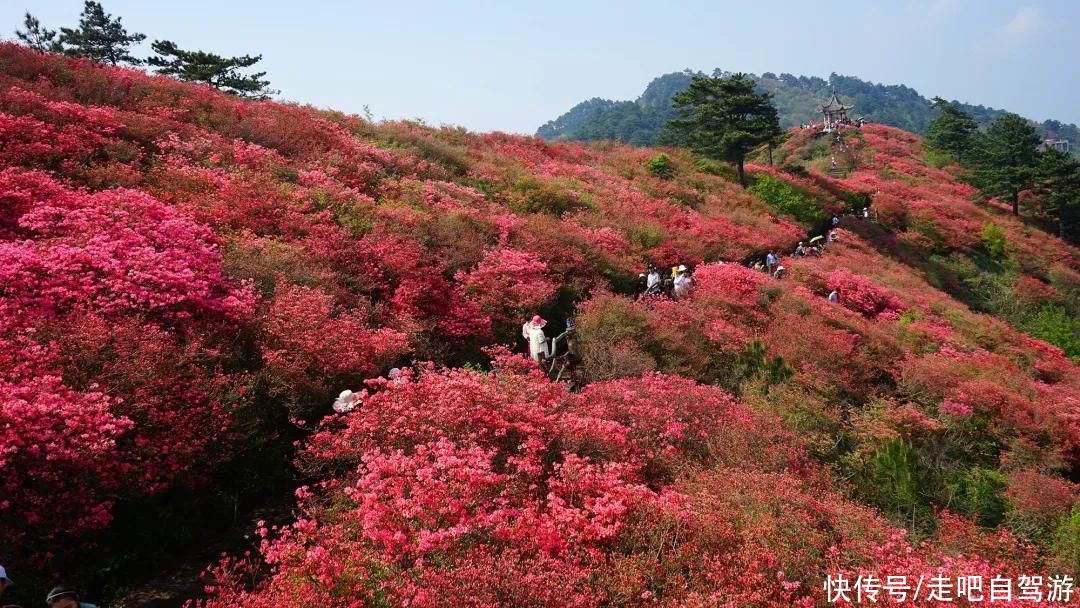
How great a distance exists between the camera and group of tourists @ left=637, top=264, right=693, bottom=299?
49.0ft

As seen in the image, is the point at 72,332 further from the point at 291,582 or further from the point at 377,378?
the point at 291,582

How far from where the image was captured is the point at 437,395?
7.89m

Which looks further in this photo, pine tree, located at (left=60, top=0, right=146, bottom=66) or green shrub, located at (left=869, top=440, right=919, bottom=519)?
pine tree, located at (left=60, top=0, right=146, bottom=66)

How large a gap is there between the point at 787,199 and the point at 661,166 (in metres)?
6.17

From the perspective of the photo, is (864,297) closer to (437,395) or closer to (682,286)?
(682,286)

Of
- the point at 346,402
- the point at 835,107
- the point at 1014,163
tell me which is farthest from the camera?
the point at 835,107

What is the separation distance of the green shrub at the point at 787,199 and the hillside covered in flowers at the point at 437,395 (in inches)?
396

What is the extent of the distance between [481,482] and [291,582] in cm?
192

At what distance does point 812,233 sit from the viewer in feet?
88.9

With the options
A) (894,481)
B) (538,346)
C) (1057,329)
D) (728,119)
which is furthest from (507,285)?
(728,119)

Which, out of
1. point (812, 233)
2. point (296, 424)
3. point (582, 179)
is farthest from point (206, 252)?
point (812, 233)

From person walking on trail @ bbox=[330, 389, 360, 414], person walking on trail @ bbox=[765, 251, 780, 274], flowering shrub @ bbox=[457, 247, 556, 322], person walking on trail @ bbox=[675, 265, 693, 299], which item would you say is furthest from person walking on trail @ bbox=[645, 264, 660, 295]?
person walking on trail @ bbox=[330, 389, 360, 414]

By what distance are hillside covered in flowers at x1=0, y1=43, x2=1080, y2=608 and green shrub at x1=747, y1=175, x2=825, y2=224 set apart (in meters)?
10.1

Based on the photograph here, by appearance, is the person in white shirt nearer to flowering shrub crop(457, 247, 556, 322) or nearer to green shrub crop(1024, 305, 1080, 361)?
flowering shrub crop(457, 247, 556, 322)
